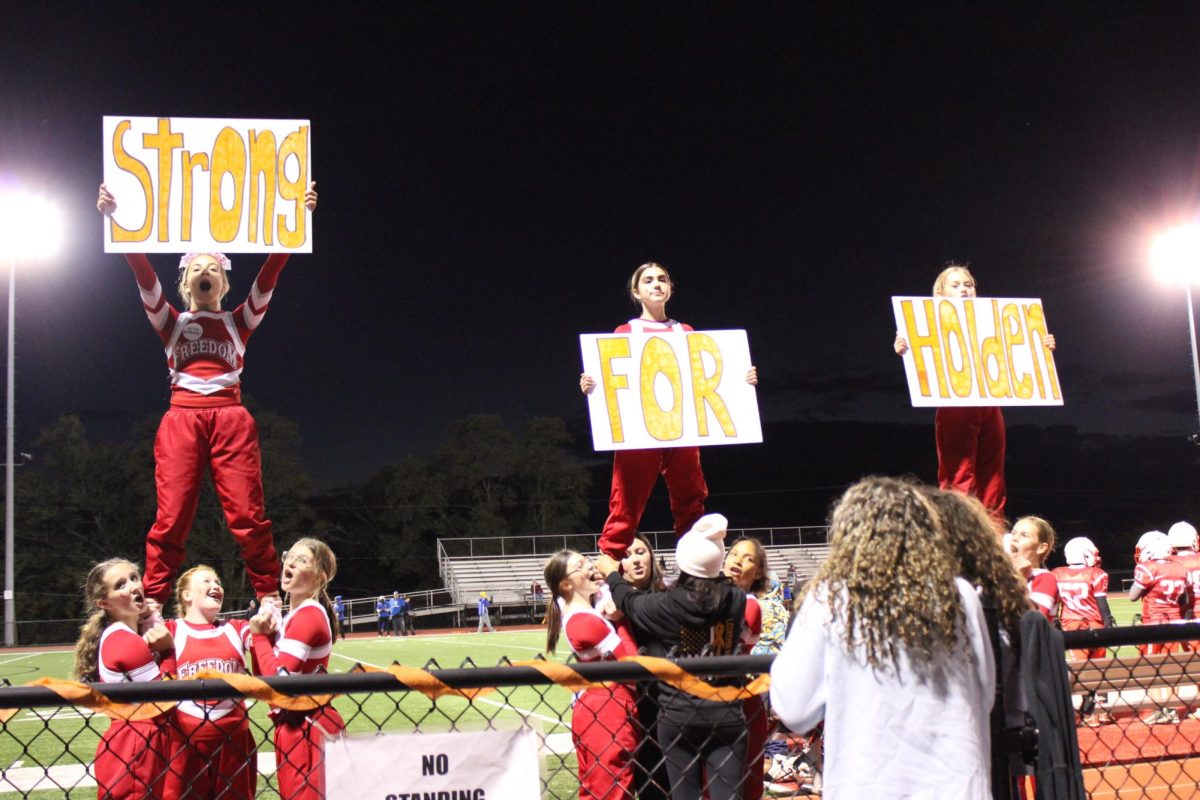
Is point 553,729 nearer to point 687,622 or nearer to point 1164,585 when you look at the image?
point 687,622

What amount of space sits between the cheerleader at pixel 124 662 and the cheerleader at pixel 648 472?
2765 mm

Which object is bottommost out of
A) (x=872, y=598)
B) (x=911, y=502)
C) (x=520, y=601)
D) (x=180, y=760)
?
(x=520, y=601)

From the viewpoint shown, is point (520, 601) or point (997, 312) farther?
point (520, 601)

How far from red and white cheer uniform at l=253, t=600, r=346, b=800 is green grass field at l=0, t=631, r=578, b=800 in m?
0.19

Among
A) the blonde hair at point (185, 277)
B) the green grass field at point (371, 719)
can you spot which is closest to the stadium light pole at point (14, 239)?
the green grass field at point (371, 719)

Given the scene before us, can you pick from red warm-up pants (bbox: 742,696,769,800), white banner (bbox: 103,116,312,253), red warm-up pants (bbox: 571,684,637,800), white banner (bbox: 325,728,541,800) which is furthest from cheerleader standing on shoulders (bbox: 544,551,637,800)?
white banner (bbox: 103,116,312,253)

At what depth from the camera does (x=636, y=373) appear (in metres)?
5.90

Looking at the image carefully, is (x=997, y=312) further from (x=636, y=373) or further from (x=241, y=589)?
(x=241, y=589)

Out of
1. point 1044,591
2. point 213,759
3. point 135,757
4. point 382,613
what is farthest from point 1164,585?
point 382,613

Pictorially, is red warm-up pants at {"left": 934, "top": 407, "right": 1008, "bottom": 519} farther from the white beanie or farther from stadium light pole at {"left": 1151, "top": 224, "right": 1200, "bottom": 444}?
stadium light pole at {"left": 1151, "top": 224, "right": 1200, "bottom": 444}

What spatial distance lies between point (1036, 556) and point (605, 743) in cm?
300

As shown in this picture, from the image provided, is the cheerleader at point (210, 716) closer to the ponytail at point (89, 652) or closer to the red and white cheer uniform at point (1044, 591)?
the ponytail at point (89, 652)

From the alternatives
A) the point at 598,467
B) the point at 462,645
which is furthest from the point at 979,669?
the point at 598,467

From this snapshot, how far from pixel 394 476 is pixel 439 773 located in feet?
175
